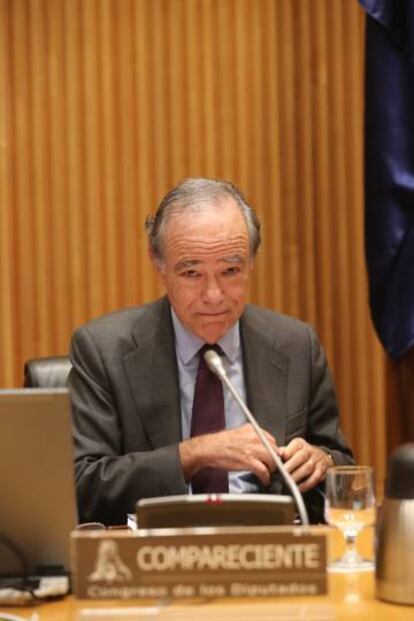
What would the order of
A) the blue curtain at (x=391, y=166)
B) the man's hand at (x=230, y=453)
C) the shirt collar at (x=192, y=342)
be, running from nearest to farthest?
1. the man's hand at (x=230, y=453)
2. the shirt collar at (x=192, y=342)
3. the blue curtain at (x=391, y=166)

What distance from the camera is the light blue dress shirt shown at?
2.71 metres

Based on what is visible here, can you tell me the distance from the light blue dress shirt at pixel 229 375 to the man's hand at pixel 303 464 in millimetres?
196

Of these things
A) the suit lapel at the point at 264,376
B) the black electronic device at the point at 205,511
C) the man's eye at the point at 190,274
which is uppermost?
the man's eye at the point at 190,274

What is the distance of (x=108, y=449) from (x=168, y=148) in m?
1.62

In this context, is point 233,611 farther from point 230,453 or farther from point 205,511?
point 230,453

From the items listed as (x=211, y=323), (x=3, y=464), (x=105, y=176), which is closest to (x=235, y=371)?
(x=211, y=323)

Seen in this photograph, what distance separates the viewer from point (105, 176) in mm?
4023

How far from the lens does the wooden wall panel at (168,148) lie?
399 cm

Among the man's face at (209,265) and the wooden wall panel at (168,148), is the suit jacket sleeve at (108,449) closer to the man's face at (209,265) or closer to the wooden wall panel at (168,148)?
the man's face at (209,265)

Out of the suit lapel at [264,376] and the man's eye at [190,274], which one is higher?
the man's eye at [190,274]

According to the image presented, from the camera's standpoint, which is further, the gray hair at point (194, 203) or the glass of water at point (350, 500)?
the gray hair at point (194, 203)

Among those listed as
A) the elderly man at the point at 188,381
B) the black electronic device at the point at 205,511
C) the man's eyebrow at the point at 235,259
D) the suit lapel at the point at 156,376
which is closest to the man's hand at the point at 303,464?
the elderly man at the point at 188,381

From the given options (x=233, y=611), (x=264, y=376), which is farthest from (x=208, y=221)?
(x=233, y=611)

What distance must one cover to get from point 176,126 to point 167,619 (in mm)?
2659
